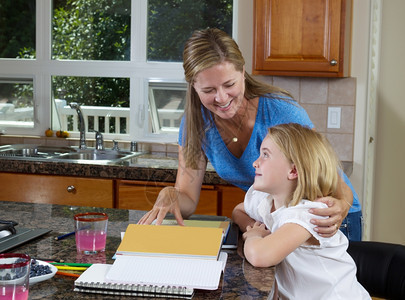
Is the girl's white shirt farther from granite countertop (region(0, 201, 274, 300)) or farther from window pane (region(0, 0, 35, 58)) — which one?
window pane (region(0, 0, 35, 58))

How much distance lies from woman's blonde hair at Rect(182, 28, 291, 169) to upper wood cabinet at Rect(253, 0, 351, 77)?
55.9 inches

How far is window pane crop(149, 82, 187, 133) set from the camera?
4027mm

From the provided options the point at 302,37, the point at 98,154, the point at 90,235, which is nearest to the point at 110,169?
the point at 98,154

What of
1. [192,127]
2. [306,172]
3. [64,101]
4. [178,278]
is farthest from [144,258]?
[64,101]

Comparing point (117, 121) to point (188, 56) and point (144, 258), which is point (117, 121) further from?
point (144, 258)

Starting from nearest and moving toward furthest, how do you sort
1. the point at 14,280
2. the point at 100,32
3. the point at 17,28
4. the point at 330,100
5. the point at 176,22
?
the point at 14,280
the point at 330,100
the point at 176,22
the point at 100,32
the point at 17,28

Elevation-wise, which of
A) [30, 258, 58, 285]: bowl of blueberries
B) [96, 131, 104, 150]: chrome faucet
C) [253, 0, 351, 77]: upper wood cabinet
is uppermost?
[253, 0, 351, 77]: upper wood cabinet

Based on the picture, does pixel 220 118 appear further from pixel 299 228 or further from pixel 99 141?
pixel 99 141

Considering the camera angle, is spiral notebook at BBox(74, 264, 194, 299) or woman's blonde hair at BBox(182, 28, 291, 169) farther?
woman's blonde hair at BBox(182, 28, 291, 169)

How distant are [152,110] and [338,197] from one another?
8.50ft

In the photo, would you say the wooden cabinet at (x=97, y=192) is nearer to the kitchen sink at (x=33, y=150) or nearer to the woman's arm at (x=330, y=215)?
the kitchen sink at (x=33, y=150)

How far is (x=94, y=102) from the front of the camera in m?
4.17

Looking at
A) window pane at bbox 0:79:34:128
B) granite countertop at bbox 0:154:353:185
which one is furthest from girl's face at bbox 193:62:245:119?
window pane at bbox 0:79:34:128

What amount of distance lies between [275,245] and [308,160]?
0.81ft
